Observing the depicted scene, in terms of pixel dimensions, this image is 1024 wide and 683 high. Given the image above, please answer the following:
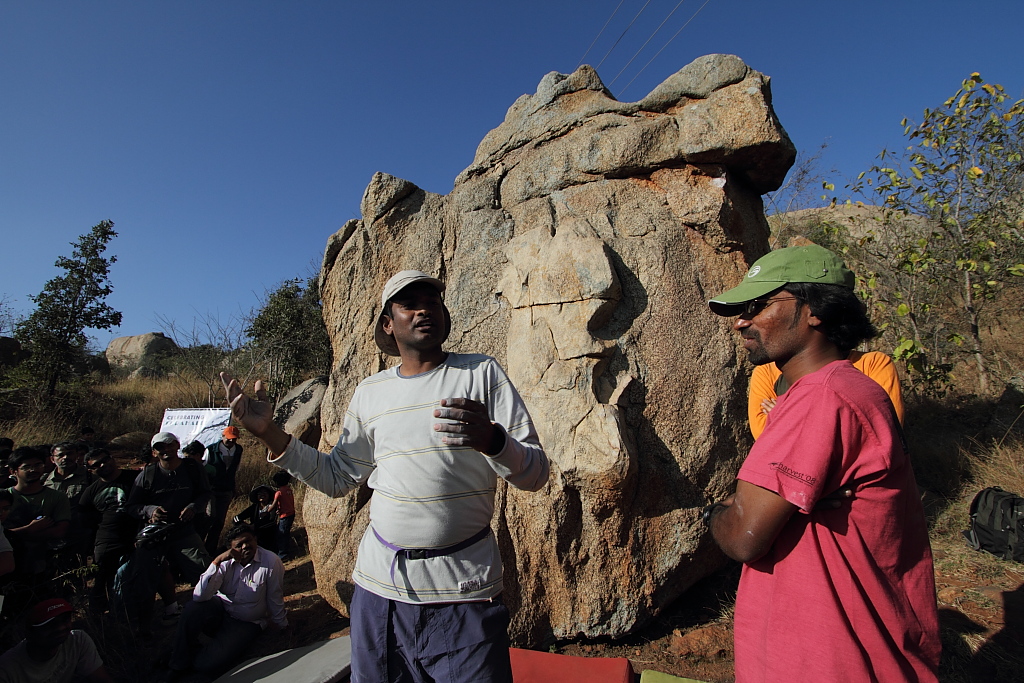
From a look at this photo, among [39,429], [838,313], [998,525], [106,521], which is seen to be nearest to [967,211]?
[998,525]

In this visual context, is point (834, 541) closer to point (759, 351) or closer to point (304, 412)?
point (759, 351)

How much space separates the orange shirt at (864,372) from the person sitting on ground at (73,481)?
5.53 m

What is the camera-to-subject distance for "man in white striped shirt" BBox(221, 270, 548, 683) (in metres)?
1.65

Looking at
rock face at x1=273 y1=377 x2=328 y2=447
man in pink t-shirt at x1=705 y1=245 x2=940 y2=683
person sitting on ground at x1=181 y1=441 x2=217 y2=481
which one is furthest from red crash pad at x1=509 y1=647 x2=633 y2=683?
rock face at x1=273 y1=377 x2=328 y2=447

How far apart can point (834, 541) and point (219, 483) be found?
6.21 metres

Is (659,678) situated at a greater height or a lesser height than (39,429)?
lesser

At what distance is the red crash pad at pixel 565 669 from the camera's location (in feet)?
8.95

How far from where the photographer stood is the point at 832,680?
1192mm

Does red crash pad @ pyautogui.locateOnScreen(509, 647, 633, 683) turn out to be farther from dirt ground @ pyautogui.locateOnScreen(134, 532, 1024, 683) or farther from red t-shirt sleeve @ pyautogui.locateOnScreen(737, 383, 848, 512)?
red t-shirt sleeve @ pyautogui.locateOnScreen(737, 383, 848, 512)

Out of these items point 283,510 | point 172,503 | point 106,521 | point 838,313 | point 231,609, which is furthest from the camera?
point 283,510

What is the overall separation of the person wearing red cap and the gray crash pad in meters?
2.46

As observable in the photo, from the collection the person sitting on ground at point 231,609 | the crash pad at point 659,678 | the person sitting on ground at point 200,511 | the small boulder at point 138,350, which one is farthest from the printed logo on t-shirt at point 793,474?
the small boulder at point 138,350

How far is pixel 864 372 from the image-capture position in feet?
8.42

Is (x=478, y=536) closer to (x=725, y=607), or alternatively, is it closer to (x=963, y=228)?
(x=725, y=607)
